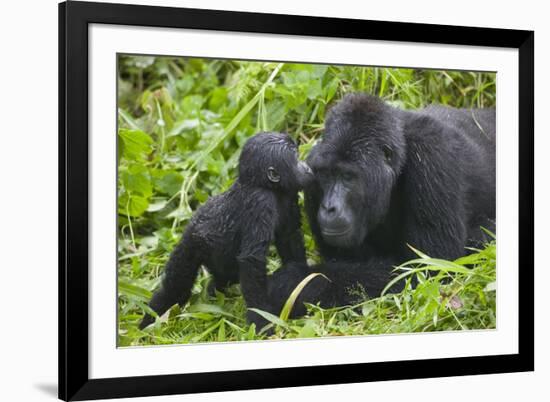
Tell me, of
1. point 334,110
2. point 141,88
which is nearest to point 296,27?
point 334,110

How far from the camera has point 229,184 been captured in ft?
12.6

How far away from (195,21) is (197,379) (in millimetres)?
1348

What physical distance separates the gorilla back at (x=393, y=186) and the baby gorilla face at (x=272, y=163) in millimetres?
Answer: 148

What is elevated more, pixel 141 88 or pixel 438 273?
pixel 141 88

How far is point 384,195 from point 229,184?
2.23ft

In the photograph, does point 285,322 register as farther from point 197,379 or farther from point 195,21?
point 195,21

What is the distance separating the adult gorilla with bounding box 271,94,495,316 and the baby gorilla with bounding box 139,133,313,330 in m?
0.11

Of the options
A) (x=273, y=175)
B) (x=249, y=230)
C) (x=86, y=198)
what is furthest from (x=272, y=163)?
(x=86, y=198)

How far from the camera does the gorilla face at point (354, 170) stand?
377 centimetres

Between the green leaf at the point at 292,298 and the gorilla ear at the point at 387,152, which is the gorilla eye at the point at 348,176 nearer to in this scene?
the gorilla ear at the point at 387,152

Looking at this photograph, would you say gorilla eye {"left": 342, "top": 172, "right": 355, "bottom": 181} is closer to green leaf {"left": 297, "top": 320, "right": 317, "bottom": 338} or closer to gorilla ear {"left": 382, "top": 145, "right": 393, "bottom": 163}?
gorilla ear {"left": 382, "top": 145, "right": 393, "bottom": 163}

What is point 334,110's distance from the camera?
395 centimetres

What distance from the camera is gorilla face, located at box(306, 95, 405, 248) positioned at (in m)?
3.77

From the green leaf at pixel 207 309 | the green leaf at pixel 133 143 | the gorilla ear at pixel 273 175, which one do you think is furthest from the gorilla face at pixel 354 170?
the green leaf at pixel 133 143
